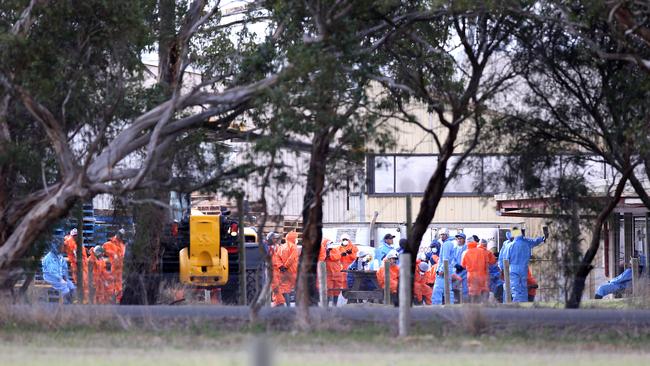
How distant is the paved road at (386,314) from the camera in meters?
16.3

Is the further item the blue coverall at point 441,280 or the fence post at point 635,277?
the blue coverall at point 441,280

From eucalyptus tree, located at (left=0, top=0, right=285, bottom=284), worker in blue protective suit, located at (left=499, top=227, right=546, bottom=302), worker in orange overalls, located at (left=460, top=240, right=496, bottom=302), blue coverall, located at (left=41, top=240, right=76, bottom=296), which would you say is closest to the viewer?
eucalyptus tree, located at (left=0, top=0, right=285, bottom=284)

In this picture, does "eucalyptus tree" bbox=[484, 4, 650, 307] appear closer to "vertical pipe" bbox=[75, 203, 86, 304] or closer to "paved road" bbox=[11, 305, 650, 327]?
"paved road" bbox=[11, 305, 650, 327]

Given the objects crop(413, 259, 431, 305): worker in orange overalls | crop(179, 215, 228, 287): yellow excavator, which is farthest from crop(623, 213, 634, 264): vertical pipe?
crop(179, 215, 228, 287): yellow excavator

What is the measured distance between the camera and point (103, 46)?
18531 millimetres

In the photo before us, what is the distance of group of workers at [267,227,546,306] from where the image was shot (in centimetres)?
2369

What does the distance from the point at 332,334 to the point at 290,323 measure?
1.22 metres

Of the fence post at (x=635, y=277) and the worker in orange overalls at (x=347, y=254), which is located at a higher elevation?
the worker in orange overalls at (x=347, y=254)

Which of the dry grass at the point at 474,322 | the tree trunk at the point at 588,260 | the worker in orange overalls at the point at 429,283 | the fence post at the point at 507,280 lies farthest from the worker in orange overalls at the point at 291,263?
the dry grass at the point at 474,322

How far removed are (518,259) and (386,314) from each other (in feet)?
29.8

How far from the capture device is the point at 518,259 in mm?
25391

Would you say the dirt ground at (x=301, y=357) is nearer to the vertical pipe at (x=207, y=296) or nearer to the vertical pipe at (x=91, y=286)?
the vertical pipe at (x=91, y=286)

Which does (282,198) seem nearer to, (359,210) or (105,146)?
(105,146)

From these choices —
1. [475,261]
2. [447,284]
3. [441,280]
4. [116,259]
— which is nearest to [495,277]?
[441,280]
